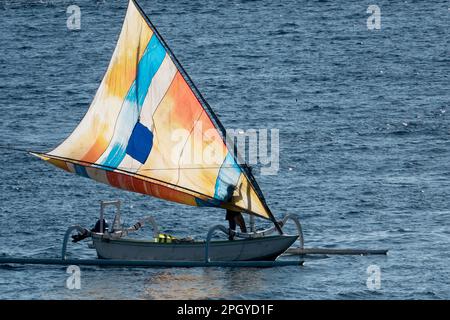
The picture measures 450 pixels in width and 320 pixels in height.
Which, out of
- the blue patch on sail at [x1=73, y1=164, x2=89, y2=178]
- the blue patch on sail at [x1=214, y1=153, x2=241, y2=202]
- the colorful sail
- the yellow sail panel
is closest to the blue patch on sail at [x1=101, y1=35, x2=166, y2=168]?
the colorful sail

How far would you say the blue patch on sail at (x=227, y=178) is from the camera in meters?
83.2

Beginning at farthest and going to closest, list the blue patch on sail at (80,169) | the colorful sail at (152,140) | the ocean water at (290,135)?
the blue patch on sail at (80,169), the colorful sail at (152,140), the ocean water at (290,135)

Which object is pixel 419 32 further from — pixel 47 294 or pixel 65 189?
pixel 47 294

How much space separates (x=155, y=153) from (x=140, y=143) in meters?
1.21

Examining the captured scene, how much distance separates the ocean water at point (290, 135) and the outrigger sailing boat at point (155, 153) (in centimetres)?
150

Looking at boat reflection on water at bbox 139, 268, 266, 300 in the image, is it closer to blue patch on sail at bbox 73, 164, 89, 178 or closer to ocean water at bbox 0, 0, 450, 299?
ocean water at bbox 0, 0, 450, 299

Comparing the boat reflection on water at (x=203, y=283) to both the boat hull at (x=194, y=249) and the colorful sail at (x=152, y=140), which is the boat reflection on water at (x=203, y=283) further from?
the colorful sail at (x=152, y=140)

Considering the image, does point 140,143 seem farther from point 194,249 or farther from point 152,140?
point 194,249

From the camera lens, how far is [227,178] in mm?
83625

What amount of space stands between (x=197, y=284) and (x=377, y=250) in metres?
13.5

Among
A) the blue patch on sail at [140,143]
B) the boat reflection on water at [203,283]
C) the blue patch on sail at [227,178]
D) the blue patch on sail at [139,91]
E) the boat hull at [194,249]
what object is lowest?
the boat reflection on water at [203,283]

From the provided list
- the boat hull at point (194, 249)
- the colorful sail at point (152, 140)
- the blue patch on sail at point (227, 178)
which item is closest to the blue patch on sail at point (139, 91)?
the colorful sail at point (152, 140)

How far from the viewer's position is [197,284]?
80.2 metres

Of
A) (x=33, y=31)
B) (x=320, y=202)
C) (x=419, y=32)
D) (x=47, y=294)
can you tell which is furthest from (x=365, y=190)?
(x=33, y=31)
